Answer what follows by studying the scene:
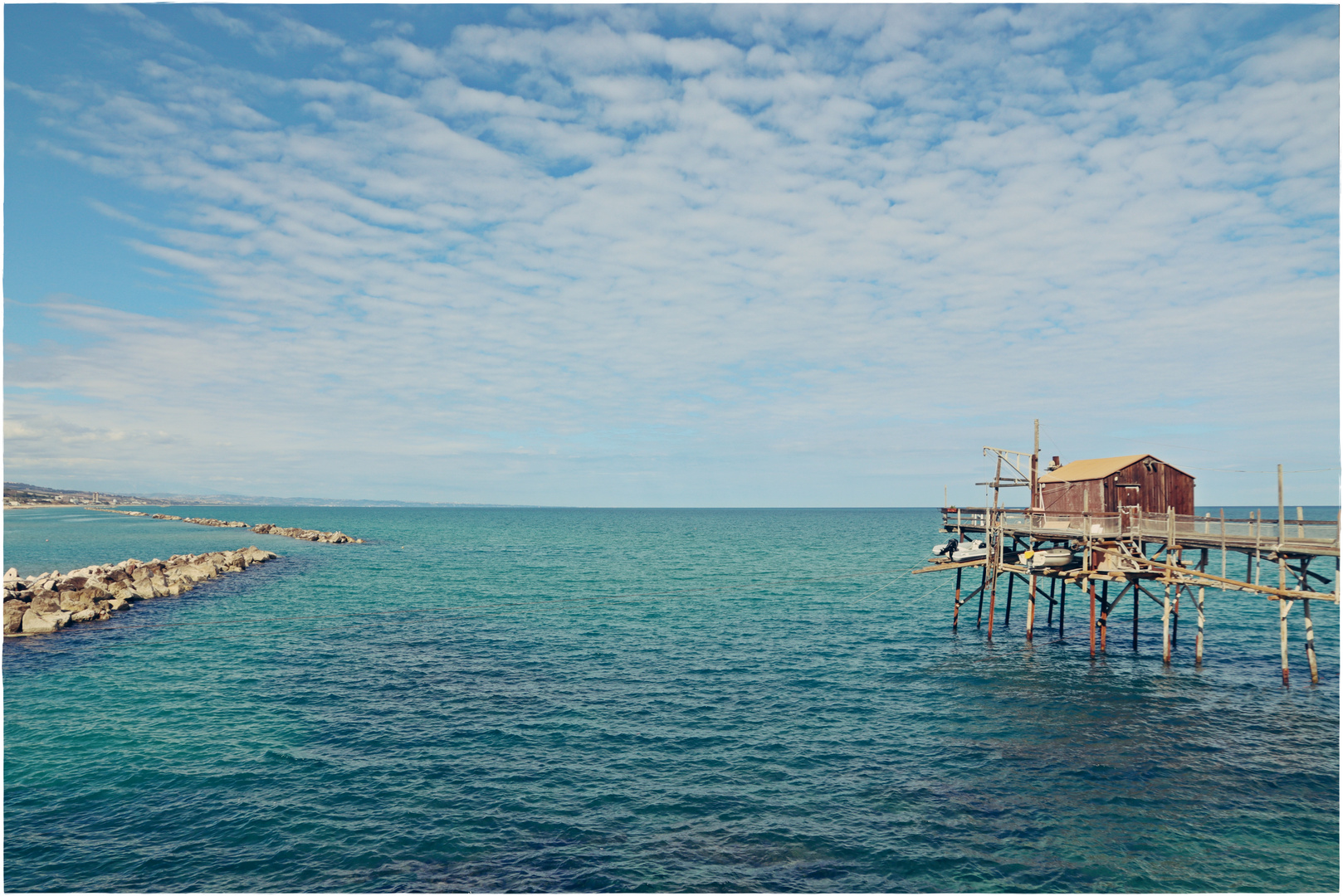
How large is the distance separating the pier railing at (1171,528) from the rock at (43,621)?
54272mm

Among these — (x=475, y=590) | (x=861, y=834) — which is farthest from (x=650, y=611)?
(x=861, y=834)

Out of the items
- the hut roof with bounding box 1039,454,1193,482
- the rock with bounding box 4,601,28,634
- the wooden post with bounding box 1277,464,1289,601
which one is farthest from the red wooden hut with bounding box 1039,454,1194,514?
the rock with bounding box 4,601,28,634

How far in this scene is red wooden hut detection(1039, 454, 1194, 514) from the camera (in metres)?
39.3

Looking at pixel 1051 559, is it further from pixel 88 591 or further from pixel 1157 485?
pixel 88 591

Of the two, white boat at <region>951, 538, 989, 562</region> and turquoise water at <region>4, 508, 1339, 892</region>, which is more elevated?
white boat at <region>951, 538, 989, 562</region>

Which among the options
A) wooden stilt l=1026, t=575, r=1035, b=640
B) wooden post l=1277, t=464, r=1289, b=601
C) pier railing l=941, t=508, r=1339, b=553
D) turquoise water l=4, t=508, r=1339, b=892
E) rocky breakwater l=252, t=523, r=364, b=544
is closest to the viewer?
turquoise water l=4, t=508, r=1339, b=892

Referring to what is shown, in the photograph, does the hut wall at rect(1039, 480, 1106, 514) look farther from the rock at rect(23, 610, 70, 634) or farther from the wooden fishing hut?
the rock at rect(23, 610, 70, 634)

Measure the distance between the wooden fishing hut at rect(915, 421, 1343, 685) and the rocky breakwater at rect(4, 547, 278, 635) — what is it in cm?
5229

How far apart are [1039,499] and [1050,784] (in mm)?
27810

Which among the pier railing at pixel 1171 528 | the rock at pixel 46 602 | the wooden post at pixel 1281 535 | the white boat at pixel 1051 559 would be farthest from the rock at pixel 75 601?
the wooden post at pixel 1281 535

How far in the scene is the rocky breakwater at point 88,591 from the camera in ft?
133

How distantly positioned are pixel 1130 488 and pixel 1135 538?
4526mm

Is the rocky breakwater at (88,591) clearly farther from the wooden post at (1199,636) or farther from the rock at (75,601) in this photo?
the wooden post at (1199,636)

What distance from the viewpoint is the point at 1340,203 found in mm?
14977
